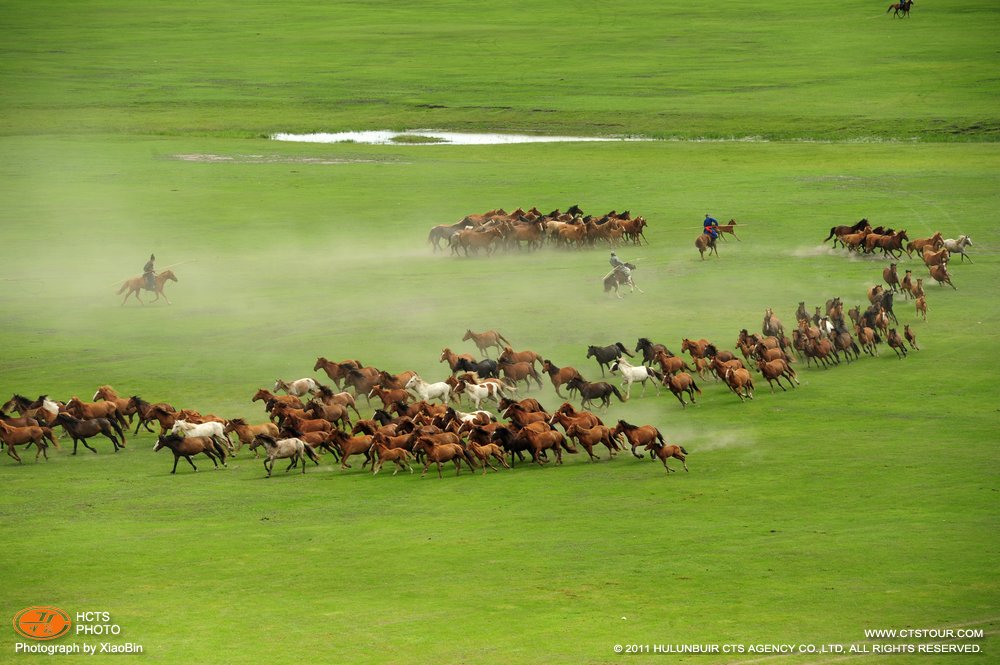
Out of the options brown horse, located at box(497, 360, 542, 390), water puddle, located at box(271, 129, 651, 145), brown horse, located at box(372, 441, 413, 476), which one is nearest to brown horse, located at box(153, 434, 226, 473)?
→ brown horse, located at box(372, 441, 413, 476)

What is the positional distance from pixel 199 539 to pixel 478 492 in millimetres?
4768

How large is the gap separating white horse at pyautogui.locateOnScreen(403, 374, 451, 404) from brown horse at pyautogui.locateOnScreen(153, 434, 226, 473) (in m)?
4.61

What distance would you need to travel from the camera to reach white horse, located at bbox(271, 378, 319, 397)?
29906mm

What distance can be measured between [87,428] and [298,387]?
460 centimetres

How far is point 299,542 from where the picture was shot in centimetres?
2098

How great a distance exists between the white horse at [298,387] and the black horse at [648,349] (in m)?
7.15

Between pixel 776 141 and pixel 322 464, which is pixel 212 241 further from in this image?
pixel 776 141

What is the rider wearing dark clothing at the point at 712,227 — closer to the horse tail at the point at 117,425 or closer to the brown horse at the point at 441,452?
the brown horse at the point at 441,452

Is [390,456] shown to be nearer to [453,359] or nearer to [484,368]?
[484,368]

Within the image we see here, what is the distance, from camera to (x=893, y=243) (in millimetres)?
42344

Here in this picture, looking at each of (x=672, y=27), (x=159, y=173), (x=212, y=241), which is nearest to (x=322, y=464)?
(x=212, y=241)

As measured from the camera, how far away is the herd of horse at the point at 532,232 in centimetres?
4672

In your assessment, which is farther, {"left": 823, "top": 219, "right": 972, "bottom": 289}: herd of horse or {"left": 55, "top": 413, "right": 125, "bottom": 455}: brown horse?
{"left": 823, "top": 219, "right": 972, "bottom": 289}: herd of horse

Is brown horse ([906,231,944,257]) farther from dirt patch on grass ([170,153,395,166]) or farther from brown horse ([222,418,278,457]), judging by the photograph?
dirt patch on grass ([170,153,395,166])
